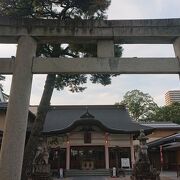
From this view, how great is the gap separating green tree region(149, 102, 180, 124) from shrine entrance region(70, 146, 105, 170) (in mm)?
27200

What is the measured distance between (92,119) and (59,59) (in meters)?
15.5

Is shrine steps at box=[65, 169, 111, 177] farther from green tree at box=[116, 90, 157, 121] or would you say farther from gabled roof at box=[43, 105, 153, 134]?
green tree at box=[116, 90, 157, 121]

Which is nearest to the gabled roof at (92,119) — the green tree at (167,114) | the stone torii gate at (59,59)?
the stone torii gate at (59,59)

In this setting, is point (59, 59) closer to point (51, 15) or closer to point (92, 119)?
point (51, 15)

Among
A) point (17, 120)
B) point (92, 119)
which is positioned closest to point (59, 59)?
point (17, 120)

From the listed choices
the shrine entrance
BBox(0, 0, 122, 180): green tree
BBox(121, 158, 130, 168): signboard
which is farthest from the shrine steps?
BBox(0, 0, 122, 180): green tree

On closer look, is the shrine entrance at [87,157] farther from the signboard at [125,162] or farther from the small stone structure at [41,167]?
the small stone structure at [41,167]

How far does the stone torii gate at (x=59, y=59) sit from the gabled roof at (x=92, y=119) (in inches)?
593

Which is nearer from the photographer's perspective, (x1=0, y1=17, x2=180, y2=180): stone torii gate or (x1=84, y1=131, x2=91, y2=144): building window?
(x1=0, y1=17, x2=180, y2=180): stone torii gate

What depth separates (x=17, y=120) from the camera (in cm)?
646

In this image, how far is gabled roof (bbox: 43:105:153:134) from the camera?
22.1 m

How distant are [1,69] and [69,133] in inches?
646

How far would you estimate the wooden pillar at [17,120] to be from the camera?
20.6 feet

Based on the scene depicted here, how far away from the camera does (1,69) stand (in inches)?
276
